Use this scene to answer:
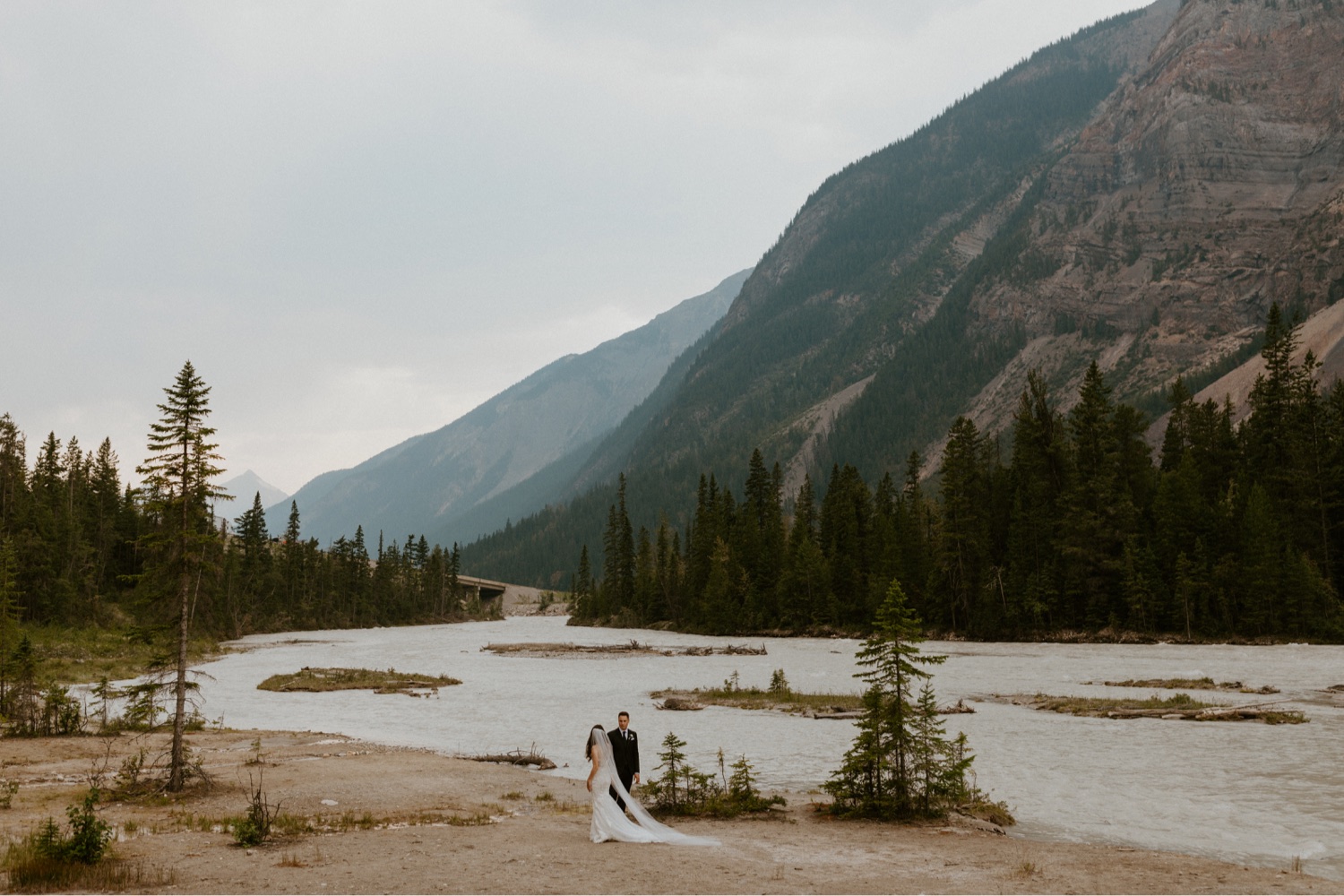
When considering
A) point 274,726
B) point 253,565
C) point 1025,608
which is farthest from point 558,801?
point 253,565

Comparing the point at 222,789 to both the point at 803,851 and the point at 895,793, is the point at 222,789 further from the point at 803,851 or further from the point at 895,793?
the point at 895,793

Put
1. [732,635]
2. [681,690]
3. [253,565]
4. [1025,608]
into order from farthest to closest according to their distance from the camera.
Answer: [253,565], [732,635], [1025,608], [681,690]

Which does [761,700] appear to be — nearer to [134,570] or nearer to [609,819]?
[609,819]

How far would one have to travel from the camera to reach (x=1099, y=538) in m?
82.5

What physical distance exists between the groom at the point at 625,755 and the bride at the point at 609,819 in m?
0.23

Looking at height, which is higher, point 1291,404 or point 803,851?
point 1291,404

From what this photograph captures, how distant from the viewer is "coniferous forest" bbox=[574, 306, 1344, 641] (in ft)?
243

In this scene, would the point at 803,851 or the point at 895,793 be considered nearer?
the point at 803,851

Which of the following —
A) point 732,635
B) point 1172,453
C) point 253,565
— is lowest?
point 732,635

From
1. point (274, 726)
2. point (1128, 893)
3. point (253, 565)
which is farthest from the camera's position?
point (253, 565)

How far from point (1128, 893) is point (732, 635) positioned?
3963 inches

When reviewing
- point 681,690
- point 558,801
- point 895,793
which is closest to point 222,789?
point 558,801

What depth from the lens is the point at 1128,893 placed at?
13.4 m

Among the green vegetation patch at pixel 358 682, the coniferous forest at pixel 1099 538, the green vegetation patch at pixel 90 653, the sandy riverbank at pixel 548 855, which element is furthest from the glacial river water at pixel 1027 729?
the coniferous forest at pixel 1099 538
